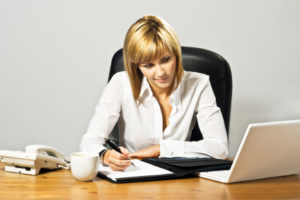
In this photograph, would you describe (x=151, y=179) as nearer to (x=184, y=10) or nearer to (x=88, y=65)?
(x=88, y=65)

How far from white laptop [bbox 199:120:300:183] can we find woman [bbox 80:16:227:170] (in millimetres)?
403

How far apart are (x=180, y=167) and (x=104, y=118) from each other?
0.61 metres

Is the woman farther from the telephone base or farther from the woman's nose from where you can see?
the telephone base

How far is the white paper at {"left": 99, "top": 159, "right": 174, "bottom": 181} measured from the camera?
1221 mm

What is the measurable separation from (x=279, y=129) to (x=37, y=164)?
2.33ft

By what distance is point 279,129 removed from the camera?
1.16 m

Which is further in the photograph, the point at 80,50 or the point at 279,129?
the point at 80,50

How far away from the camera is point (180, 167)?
1.30 meters

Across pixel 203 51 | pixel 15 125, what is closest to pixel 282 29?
pixel 203 51

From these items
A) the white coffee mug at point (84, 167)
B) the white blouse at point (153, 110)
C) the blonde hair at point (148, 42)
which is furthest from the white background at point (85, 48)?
the white coffee mug at point (84, 167)

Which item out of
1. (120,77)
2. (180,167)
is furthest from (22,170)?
(120,77)

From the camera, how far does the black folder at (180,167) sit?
1211 millimetres

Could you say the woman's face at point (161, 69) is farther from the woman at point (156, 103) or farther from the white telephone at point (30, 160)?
the white telephone at point (30, 160)

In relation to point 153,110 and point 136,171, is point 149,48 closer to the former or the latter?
point 153,110
